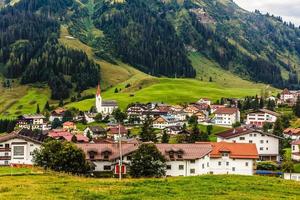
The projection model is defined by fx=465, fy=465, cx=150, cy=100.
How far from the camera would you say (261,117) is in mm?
184000

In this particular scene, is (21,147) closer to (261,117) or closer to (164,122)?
(164,122)

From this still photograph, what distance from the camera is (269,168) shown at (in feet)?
346

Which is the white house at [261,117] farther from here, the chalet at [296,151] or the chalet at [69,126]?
the chalet at [69,126]

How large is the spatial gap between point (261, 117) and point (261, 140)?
5978cm

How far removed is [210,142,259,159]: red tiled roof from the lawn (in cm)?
4777

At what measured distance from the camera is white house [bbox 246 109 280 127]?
596ft

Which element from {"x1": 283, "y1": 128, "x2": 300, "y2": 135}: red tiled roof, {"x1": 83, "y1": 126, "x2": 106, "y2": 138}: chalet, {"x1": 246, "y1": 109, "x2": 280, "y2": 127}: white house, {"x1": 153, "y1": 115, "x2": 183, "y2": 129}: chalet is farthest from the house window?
{"x1": 246, "y1": 109, "x2": 280, "y2": 127}: white house

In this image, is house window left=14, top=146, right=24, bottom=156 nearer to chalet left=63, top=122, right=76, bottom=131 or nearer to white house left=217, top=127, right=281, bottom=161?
white house left=217, top=127, right=281, bottom=161

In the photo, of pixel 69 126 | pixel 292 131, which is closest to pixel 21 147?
pixel 292 131

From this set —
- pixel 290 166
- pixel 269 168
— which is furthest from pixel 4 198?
pixel 269 168

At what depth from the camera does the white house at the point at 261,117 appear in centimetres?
18175

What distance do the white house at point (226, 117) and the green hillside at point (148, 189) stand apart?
467 ft

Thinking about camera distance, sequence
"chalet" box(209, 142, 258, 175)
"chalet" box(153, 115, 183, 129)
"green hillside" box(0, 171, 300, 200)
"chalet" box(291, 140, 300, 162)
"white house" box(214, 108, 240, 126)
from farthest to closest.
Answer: "chalet" box(153, 115, 183, 129)
"white house" box(214, 108, 240, 126)
"chalet" box(291, 140, 300, 162)
"chalet" box(209, 142, 258, 175)
"green hillside" box(0, 171, 300, 200)

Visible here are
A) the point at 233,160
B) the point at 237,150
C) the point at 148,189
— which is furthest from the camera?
the point at 237,150
